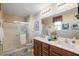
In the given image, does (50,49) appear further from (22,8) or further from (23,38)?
(22,8)

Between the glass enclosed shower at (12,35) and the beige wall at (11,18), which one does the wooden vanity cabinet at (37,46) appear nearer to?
the glass enclosed shower at (12,35)

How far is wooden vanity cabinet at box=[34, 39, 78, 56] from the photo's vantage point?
66.2 inches

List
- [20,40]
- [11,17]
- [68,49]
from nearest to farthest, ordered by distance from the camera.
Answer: [68,49] < [11,17] < [20,40]

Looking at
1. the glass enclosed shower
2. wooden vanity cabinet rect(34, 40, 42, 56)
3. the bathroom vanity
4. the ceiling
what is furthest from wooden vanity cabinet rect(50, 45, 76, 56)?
the ceiling

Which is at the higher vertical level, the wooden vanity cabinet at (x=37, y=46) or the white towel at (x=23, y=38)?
the white towel at (x=23, y=38)

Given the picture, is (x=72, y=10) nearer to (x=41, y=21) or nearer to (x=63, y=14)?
(x=63, y=14)

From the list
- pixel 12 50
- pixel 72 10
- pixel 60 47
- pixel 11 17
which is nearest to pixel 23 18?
pixel 11 17

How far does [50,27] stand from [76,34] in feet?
1.81

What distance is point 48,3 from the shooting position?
169 centimetres

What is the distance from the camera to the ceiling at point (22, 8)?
1707 mm

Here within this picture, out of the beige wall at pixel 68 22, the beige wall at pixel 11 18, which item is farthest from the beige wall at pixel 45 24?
the beige wall at pixel 11 18

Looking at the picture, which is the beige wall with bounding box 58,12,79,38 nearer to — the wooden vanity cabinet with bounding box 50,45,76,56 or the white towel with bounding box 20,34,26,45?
the wooden vanity cabinet with bounding box 50,45,76,56

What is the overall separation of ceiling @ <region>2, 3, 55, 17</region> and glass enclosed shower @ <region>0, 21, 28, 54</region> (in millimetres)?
181

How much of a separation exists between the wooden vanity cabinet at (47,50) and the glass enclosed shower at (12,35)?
26 centimetres
